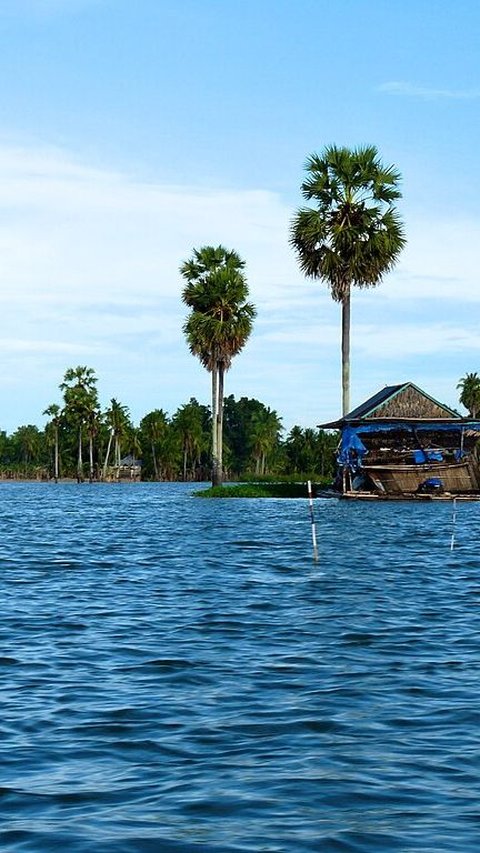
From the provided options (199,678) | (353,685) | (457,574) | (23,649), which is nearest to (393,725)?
(353,685)

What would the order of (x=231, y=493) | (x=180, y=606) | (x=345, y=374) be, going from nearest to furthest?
(x=180, y=606) → (x=345, y=374) → (x=231, y=493)

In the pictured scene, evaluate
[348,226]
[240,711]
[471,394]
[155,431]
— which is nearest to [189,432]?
[155,431]

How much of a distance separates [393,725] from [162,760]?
7.53 feet

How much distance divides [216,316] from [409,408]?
69.9 ft

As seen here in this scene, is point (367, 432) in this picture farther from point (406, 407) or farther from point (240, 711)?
point (240, 711)

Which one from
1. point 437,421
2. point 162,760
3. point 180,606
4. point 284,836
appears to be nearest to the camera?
point 284,836

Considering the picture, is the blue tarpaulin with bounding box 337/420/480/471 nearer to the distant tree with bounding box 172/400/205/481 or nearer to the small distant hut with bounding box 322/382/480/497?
the small distant hut with bounding box 322/382/480/497

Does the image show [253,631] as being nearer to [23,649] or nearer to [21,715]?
[23,649]

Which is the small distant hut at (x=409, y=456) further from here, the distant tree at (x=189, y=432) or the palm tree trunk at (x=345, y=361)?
the distant tree at (x=189, y=432)

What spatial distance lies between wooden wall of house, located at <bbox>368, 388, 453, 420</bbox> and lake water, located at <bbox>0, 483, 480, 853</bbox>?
3866 centimetres

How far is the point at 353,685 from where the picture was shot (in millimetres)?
12383

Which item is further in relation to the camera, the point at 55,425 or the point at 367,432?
the point at 55,425

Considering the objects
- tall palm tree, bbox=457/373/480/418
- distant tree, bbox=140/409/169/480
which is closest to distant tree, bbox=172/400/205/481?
distant tree, bbox=140/409/169/480

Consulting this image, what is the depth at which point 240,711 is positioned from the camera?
11.1 meters
